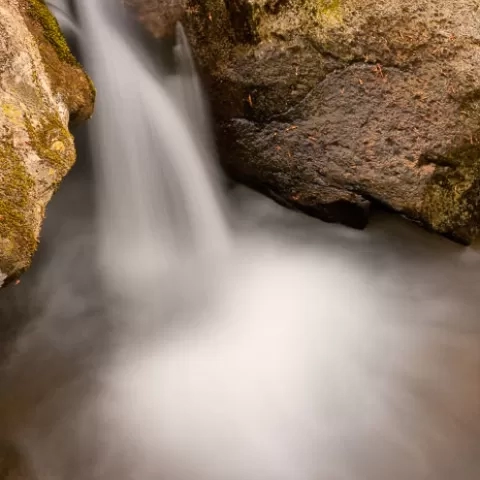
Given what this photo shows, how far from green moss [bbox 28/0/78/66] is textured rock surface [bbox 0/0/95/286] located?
0.04m

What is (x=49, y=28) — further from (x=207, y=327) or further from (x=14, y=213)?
(x=207, y=327)

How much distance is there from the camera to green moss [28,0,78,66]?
274 cm

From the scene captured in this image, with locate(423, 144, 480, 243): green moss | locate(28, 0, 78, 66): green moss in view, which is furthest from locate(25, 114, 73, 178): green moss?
locate(423, 144, 480, 243): green moss

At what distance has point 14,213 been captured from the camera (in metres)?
2.18

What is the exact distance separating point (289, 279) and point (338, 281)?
350mm

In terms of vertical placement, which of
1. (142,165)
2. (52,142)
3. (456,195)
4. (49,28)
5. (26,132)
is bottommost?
(456,195)

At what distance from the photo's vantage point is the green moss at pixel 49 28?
274 cm

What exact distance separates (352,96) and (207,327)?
6.26ft

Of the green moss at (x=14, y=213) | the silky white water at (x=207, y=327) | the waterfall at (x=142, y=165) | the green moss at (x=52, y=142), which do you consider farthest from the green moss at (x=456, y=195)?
the green moss at (x=14, y=213)

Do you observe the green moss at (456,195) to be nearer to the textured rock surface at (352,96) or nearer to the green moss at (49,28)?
the textured rock surface at (352,96)

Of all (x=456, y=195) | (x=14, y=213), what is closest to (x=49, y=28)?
(x=14, y=213)

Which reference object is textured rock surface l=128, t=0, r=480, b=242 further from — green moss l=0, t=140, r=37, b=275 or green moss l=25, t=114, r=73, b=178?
green moss l=0, t=140, r=37, b=275

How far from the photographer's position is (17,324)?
309 centimetres

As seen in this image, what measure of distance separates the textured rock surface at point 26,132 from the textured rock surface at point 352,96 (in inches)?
55.4
